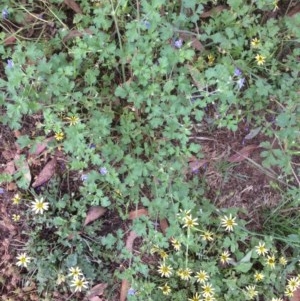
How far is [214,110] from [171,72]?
1.48ft

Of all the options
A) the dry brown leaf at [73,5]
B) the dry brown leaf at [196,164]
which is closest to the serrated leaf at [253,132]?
the dry brown leaf at [196,164]

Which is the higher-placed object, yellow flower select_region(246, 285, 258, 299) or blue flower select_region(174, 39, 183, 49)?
blue flower select_region(174, 39, 183, 49)

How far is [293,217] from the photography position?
346 centimetres

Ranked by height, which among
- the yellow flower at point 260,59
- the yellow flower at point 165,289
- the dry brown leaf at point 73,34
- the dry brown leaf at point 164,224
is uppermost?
the dry brown leaf at point 73,34

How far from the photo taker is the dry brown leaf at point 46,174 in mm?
3432

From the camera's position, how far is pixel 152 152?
3.27 m

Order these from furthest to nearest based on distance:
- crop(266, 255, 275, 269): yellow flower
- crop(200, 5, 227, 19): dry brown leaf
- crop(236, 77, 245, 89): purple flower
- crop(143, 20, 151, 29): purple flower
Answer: crop(200, 5, 227, 19): dry brown leaf, crop(266, 255, 275, 269): yellow flower, crop(236, 77, 245, 89): purple flower, crop(143, 20, 151, 29): purple flower

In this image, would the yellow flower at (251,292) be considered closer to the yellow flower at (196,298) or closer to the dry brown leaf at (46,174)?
the yellow flower at (196,298)

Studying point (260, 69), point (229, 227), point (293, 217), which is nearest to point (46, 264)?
point (229, 227)

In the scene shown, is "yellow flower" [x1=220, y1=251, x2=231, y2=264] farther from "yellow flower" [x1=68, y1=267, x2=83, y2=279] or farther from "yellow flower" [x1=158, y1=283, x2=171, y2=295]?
"yellow flower" [x1=68, y1=267, x2=83, y2=279]

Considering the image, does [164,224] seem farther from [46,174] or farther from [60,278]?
[46,174]

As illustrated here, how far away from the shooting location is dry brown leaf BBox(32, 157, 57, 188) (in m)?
3.43

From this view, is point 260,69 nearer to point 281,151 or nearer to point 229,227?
point 281,151

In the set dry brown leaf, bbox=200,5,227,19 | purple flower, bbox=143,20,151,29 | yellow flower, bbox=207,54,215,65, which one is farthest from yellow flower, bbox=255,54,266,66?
purple flower, bbox=143,20,151,29
